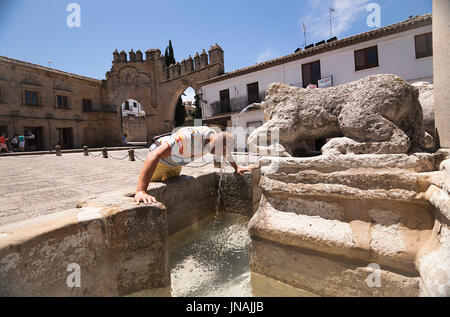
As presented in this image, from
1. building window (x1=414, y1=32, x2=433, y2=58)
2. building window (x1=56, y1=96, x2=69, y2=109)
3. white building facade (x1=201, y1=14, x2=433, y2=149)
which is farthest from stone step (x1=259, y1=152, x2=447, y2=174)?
building window (x1=56, y1=96, x2=69, y2=109)

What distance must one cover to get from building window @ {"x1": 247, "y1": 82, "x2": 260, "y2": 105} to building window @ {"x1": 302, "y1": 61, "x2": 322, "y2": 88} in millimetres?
3203

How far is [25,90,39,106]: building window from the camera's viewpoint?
17.7m

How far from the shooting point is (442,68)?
5.66 ft

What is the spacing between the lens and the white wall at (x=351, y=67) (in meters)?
10.6

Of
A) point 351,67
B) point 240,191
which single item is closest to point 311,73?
point 351,67

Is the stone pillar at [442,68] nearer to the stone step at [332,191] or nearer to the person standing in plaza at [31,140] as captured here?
the stone step at [332,191]

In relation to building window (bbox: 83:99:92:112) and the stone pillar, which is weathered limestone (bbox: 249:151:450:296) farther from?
building window (bbox: 83:99:92:112)

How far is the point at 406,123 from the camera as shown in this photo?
5.68ft

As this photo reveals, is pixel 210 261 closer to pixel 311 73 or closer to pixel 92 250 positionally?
pixel 92 250

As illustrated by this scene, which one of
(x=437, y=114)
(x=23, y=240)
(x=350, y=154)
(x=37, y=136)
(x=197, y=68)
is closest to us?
(x=23, y=240)

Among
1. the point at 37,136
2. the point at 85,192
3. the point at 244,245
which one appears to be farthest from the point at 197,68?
the point at 244,245

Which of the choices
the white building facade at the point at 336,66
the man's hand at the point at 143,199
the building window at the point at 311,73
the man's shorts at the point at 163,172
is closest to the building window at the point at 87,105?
the white building facade at the point at 336,66
